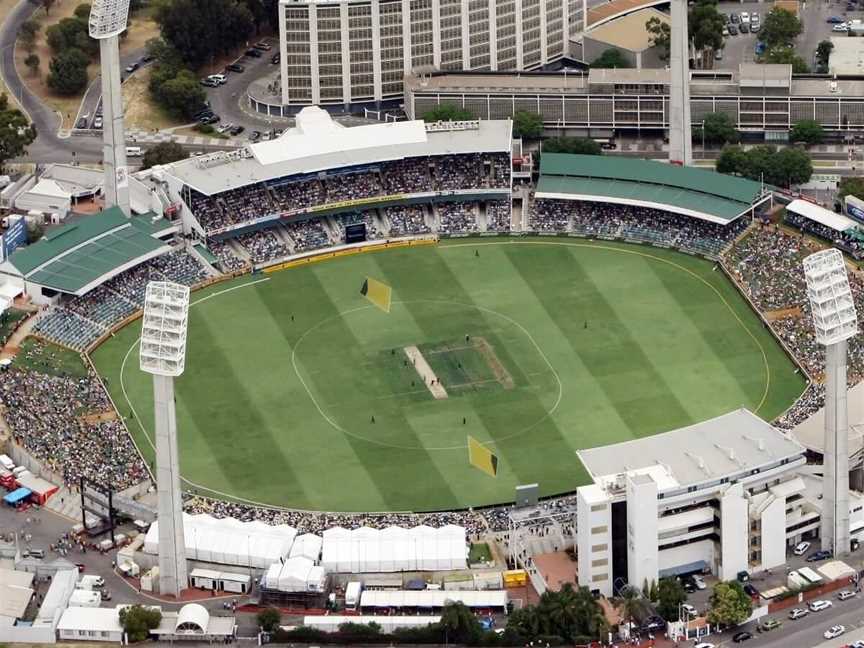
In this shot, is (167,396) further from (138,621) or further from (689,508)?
(689,508)

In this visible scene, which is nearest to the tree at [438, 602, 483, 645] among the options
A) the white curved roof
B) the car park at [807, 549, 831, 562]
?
the white curved roof

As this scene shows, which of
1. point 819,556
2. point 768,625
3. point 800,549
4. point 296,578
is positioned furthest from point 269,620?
point 819,556

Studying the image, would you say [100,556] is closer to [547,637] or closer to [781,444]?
[547,637]

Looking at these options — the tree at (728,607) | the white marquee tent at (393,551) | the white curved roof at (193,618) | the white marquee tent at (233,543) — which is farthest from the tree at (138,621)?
the tree at (728,607)

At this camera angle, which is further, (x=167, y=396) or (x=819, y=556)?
(x=819, y=556)

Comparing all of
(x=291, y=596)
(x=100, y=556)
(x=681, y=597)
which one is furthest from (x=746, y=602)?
(x=100, y=556)

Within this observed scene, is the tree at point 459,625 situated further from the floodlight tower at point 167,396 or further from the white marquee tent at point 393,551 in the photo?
the floodlight tower at point 167,396

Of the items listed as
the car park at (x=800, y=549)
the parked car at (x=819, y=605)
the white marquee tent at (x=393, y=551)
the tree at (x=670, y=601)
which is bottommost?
the parked car at (x=819, y=605)
